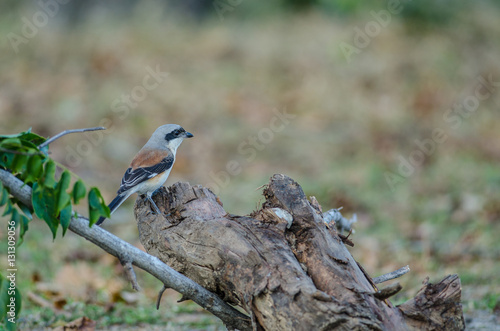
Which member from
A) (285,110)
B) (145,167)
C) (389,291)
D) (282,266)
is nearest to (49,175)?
(282,266)

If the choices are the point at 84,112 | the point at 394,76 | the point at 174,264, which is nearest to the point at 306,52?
the point at 394,76

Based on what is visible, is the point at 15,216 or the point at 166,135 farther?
the point at 166,135

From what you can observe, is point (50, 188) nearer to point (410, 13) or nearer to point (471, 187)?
point (471, 187)

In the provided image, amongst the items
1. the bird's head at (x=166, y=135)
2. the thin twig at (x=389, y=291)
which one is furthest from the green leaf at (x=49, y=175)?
the bird's head at (x=166, y=135)

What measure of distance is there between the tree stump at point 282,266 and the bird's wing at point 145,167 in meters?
1.02

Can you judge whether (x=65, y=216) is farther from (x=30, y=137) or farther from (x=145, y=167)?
(x=145, y=167)

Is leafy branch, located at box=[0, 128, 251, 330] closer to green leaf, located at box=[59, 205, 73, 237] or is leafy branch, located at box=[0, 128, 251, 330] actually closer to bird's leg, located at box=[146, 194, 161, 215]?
green leaf, located at box=[59, 205, 73, 237]

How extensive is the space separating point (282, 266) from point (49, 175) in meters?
1.31

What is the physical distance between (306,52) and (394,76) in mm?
2003

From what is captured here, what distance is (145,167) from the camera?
5.21 meters

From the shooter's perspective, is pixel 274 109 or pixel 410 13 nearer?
pixel 274 109

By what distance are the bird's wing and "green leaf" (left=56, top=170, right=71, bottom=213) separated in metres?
1.93

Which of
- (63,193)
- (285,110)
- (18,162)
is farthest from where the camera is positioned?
(285,110)

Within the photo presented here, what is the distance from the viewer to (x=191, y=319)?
17.4 feet
